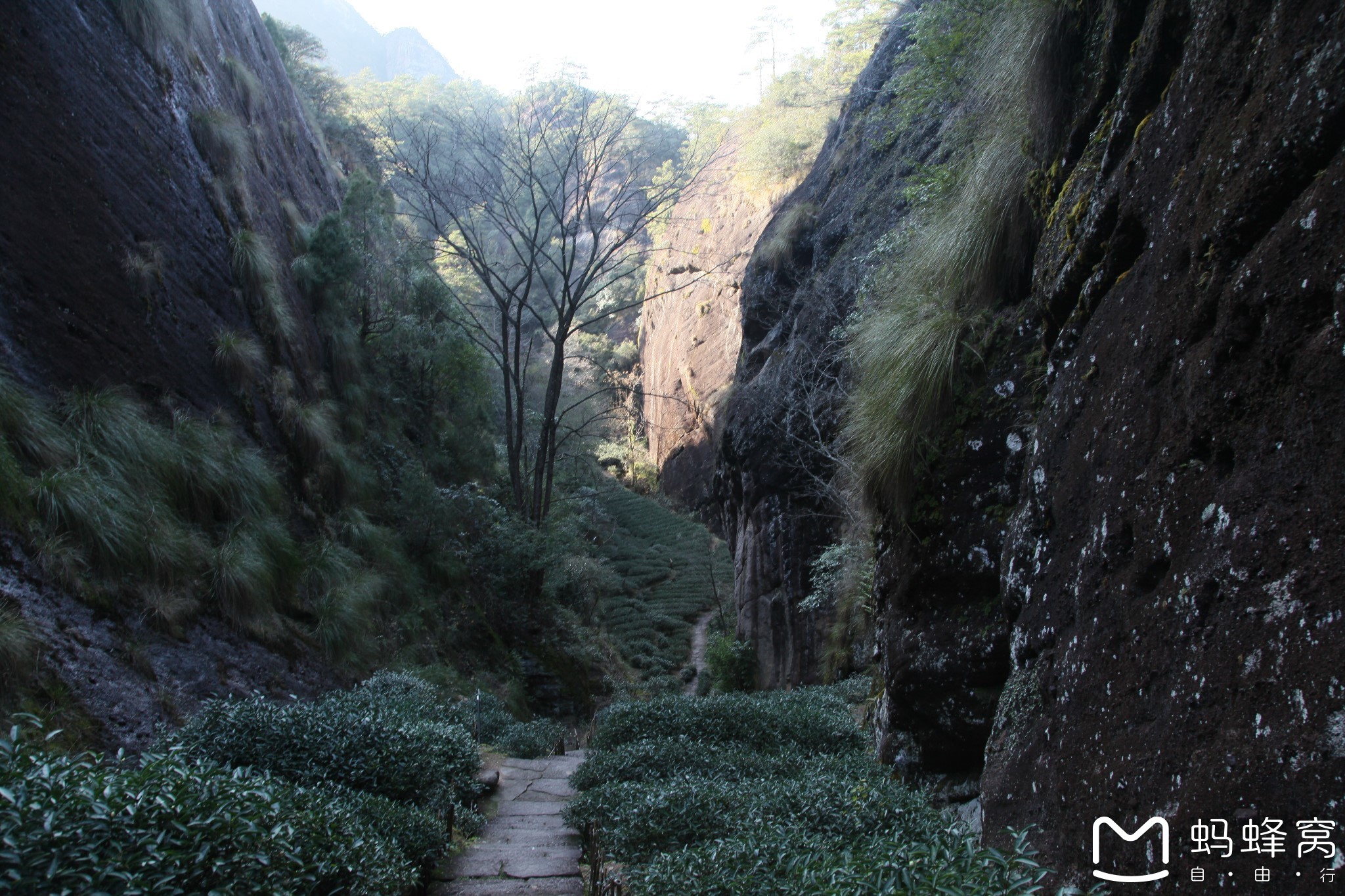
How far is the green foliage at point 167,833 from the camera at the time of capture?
193 centimetres

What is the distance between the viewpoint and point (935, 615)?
4.22 meters

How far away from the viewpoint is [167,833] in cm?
228

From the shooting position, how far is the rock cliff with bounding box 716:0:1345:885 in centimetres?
177

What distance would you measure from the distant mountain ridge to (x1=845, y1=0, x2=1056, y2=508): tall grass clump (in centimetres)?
8885

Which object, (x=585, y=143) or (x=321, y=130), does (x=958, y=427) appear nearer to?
(x=585, y=143)

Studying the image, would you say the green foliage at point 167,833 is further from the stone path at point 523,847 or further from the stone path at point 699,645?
the stone path at point 699,645

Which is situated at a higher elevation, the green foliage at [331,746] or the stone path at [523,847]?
the green foliage at [331,746]

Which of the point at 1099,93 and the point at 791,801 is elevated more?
the point at 1099,93

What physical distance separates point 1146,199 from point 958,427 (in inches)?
67.0

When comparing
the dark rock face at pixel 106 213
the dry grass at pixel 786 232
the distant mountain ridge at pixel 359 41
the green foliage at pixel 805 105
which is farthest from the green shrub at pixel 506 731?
the distant mountain ridge at pixel 359 41

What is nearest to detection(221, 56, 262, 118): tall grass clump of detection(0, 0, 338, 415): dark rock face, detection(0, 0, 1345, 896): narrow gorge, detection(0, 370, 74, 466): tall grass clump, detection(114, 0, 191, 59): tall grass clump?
detection(0, 0, 1345, 896): narrow gorge

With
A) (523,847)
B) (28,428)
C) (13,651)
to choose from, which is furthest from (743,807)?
(28,428)

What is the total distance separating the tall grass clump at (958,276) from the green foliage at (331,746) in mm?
3333

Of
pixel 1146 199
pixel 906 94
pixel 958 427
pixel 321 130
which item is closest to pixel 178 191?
pixel 906 94
